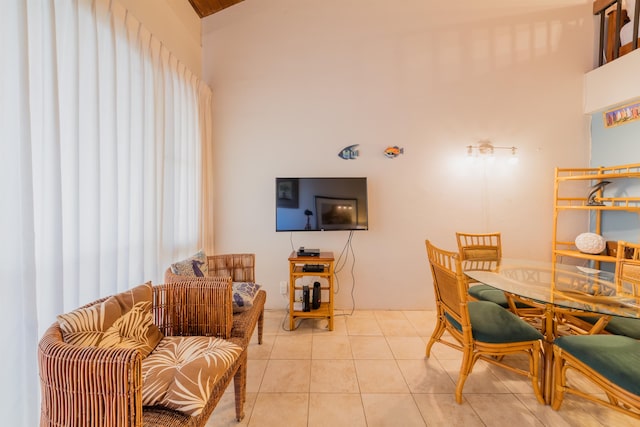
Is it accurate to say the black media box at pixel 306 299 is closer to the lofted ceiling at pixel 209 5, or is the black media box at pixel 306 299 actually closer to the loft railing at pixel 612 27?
the lofted ceiling at pixel 209 5

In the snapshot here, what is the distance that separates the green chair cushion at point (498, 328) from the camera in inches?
68.5

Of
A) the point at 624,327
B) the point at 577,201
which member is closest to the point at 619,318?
the point at 624,327

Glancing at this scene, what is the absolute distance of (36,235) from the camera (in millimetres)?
1240

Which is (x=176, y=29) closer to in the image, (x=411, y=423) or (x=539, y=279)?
(x=411, y=423)

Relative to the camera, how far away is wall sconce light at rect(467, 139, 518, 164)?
3.10 m

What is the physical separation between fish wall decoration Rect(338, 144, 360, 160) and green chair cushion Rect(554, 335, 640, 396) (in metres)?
2.39

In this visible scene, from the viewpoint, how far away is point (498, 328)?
1.78m

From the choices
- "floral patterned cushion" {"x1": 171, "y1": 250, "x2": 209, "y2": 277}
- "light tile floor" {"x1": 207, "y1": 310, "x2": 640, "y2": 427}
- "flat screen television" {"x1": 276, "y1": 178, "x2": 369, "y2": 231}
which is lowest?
"light tile floor" {"x1": 207, "y1": 310, "x2": 640, "y2": 427}

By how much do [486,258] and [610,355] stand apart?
4.38 feet

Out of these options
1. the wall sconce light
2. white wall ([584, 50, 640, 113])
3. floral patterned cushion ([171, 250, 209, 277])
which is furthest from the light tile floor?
white wall ([584, 50, 640, 113])

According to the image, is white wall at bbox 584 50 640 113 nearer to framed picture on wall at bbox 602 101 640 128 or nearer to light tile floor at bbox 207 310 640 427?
framed picture on wall at bbox 602 101 640 128

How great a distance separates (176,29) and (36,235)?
2.39m

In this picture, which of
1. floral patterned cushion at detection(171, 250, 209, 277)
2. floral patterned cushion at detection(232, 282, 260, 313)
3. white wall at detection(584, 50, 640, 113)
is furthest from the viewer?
white wall at detection(584, 50, 640, 113)

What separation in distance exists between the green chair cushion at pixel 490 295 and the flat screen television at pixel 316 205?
1.21 metres
